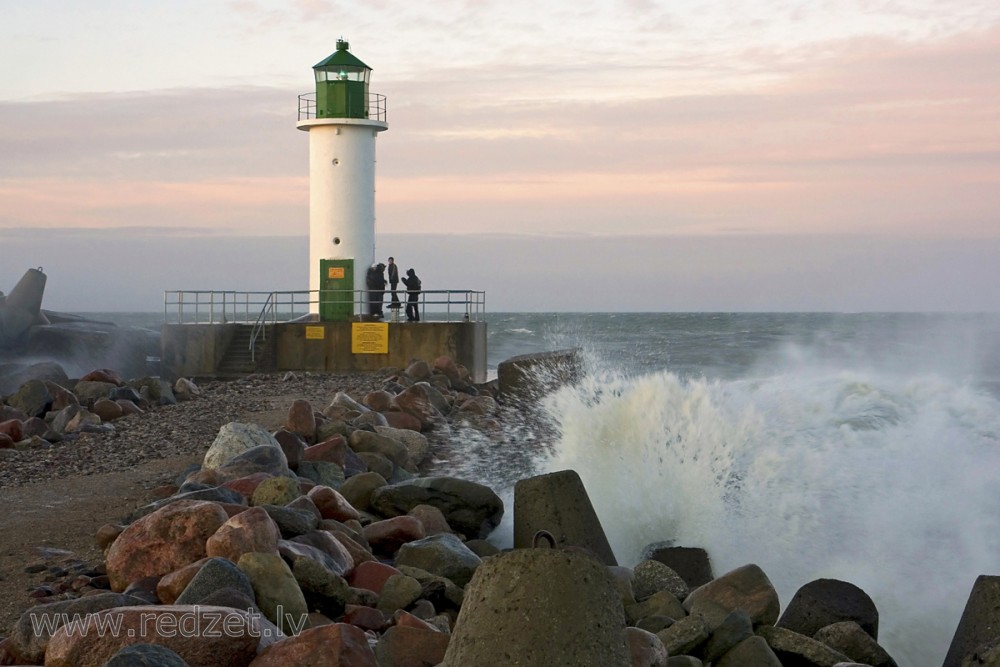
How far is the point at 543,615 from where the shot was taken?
121 inches

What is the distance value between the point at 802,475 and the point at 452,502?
138 inches

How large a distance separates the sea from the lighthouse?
10169 millimetres

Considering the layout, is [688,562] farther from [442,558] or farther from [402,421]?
[402,421]

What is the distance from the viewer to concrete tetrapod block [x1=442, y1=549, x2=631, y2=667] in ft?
10.0

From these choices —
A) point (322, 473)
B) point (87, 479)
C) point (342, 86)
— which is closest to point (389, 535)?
point (322, 473)

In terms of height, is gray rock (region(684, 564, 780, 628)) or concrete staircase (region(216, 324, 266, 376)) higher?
concrete staircase (region(216, 324, 266, 376))

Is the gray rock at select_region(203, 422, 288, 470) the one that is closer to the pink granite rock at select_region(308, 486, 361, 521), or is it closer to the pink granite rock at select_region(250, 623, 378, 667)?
the pink granite rock at select_region(308, 486, 361, 521)

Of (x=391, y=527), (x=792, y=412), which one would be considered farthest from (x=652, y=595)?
(x=792, y=412)

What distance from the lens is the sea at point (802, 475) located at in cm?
754

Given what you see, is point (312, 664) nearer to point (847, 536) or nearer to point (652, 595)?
point (652, 595)

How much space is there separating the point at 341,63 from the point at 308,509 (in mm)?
17499

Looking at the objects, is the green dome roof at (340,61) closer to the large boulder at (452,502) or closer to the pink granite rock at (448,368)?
the pink granite rock at (448,368)

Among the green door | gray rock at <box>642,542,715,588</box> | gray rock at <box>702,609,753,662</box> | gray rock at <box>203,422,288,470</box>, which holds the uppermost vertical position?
the green door

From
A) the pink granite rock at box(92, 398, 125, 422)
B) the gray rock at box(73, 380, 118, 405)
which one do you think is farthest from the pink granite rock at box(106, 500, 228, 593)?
the gray rock at box(73, 380, 118, 405)
